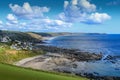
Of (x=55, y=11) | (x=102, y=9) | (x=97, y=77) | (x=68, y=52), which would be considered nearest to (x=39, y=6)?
(x=55, y=11)

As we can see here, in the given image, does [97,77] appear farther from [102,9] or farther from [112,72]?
[102,9]

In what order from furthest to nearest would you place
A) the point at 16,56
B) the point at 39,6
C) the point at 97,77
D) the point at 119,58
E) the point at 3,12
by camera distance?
the point at 39,6
the point at 3,12
the point at 119,58
the point at 16,56
the point at 97,77

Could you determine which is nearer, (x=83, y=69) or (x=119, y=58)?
(x=83, y=69)

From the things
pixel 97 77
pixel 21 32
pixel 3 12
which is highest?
pixel 3 12

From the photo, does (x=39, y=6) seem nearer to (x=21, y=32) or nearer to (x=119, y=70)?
(x=21, y=32)

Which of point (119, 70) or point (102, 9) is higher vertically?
point (102, 9)

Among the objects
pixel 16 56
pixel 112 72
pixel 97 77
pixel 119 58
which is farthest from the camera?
pixel 119 58

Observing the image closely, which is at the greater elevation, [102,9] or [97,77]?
[102,9]

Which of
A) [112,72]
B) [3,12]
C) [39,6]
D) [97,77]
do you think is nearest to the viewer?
[97,77]

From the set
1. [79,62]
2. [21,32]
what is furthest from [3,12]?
[79,62]
